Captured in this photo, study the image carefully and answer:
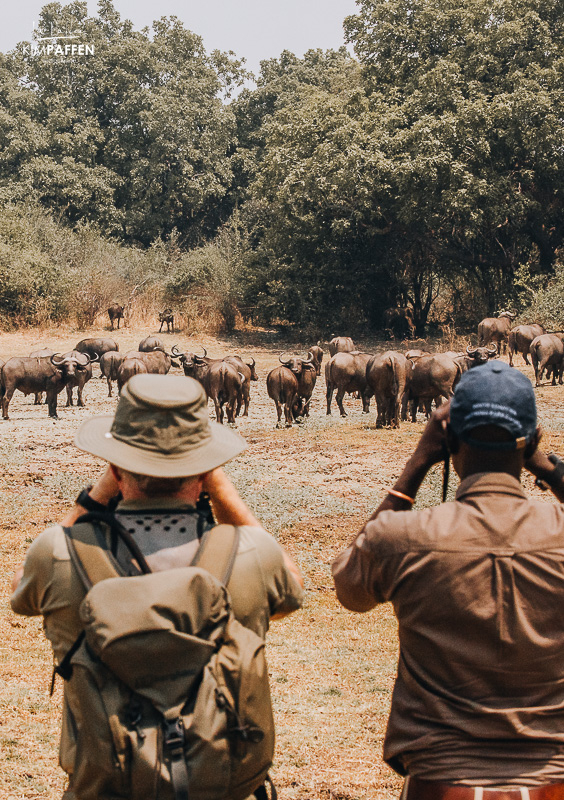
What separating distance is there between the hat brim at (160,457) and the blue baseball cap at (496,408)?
61 cm

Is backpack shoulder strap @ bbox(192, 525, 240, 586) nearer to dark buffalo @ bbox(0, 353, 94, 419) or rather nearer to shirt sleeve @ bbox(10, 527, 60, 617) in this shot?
shirt sleeve @ bbox(10, 527, 60, 617)

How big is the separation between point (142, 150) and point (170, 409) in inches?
1937

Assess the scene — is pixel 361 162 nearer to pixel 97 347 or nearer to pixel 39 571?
pixel 97 347

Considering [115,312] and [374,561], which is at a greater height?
[374,561]

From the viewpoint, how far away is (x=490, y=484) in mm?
2238

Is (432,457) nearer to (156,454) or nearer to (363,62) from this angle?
(156,454)

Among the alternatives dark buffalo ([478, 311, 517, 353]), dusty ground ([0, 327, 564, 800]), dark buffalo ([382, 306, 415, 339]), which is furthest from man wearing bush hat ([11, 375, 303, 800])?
dark buffalo ([382, 306, 415, 339])

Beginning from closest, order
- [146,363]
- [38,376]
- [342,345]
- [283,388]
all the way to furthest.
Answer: [283,388] < [38,376] < [146,363] < [342,345]

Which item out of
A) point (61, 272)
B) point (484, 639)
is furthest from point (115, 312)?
point (484, 639)

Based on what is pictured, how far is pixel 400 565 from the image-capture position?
87.3 inches

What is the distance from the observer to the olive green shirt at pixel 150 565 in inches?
85.0

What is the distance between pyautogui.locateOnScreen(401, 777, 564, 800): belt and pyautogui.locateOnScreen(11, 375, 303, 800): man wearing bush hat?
1.78 ft

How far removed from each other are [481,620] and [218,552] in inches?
25.5

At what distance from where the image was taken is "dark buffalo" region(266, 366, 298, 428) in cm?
1645
